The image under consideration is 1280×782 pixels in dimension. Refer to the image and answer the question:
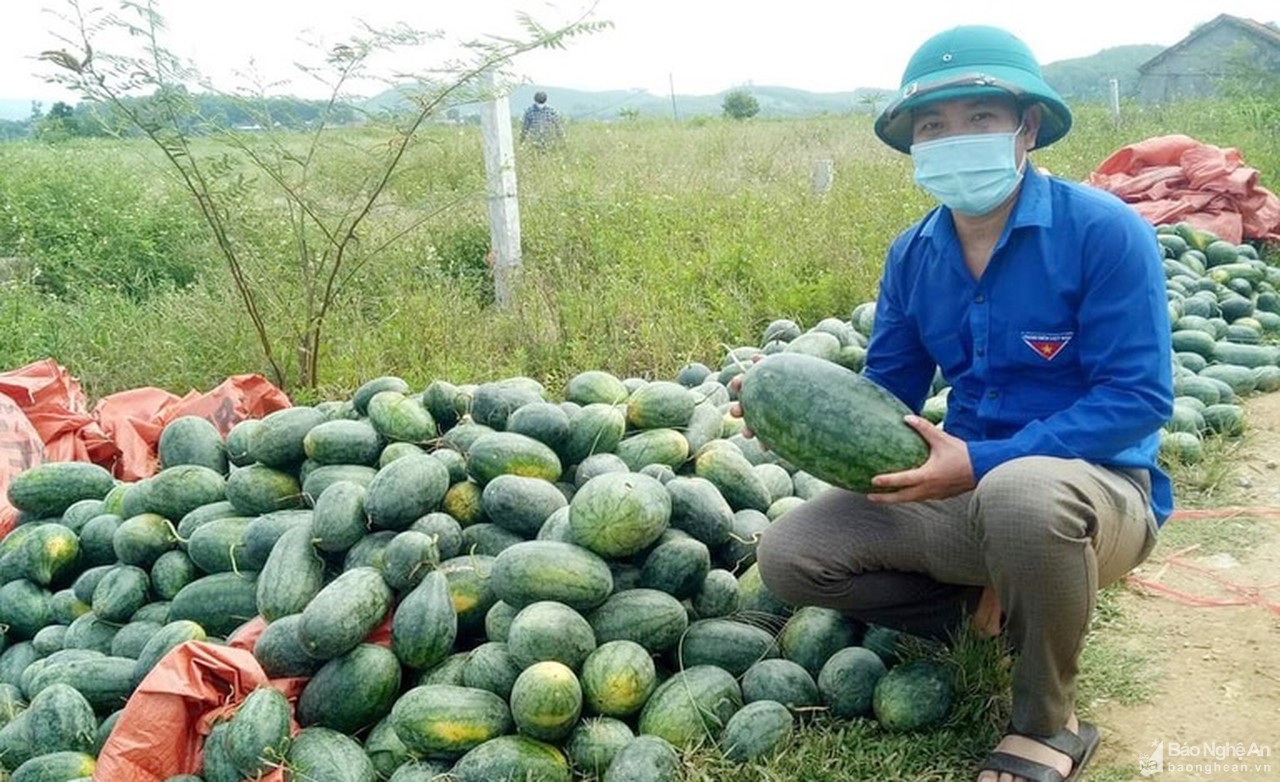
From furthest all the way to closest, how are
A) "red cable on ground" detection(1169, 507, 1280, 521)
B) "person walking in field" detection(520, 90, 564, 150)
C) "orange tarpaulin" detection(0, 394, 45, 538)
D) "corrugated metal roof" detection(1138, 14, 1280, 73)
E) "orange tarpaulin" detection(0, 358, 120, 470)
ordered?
"corrugated metal roof" detection(1138, 14, 1280, 73) → "person walking in field" detection(520, 90, 564, 150) → "orange tarpaulin" detection(0, 358, 120, 470) → "orange tarpaulin" detection(0, 394, 45, 538) → "red cable on ground" detection(1169, 507, 1280, 521)

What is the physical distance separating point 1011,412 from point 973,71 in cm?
89

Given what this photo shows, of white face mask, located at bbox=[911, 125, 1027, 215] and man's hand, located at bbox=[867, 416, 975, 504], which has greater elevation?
white face mask, located at bbox=[911, 125, 1027, 215]

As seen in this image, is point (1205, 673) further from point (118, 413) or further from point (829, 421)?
point (118, 413)

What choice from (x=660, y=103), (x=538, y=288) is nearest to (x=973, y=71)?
(x=538, y=288)

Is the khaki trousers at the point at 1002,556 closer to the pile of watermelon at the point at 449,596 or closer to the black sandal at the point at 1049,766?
the black sandal at the point at 1049,766

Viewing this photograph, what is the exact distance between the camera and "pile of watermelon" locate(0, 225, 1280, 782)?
2.71 metres

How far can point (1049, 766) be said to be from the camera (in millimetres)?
2574

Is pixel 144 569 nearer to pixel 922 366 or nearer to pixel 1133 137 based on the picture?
pixel 922 366

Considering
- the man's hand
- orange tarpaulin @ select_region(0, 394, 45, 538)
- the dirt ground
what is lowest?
the dirt ground

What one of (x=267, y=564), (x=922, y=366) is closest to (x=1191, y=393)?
(x=922, y=366)

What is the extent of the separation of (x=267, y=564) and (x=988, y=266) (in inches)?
90.3

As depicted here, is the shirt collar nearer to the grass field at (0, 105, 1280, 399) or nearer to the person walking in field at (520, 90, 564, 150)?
the grass field at (0, 105, 1280, 399)

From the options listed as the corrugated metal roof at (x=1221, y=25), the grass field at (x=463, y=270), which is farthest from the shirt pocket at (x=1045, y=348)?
the corrugated metal roof at (x=1221, y=25)

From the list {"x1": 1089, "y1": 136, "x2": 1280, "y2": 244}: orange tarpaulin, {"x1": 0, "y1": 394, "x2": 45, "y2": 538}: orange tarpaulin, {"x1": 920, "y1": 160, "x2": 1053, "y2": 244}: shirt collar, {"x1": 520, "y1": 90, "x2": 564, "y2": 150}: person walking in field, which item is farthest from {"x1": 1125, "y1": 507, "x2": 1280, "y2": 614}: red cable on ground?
{"x1": 520, "y1": 90, "x2": 564, "y2": 150}: person walking in field
